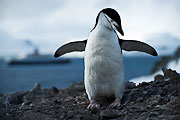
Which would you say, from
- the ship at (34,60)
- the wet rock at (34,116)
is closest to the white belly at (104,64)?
the wet rock at (34,116)

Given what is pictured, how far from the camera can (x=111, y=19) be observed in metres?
3.35

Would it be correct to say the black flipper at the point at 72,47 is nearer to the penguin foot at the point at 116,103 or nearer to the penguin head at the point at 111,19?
the penguin head at the point at 111,19

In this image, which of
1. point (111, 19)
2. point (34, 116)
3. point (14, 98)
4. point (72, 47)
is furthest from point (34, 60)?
point (111, 19)

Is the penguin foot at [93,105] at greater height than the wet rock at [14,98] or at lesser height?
lesser

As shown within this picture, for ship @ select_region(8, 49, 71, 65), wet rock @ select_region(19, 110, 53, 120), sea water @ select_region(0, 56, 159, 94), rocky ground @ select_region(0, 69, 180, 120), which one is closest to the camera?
rocky ground @ select_region(0, 69, 180, 120)

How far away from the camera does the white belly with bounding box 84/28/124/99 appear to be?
3438mm

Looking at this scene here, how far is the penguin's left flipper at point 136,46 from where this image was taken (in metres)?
4.19

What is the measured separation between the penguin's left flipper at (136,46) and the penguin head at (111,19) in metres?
0.79

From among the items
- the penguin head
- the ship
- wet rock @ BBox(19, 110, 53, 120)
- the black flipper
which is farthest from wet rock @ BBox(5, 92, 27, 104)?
the ship

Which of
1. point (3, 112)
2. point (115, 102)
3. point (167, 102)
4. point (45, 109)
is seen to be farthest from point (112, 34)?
point (3, 112)

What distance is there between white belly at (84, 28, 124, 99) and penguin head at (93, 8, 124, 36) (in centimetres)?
16

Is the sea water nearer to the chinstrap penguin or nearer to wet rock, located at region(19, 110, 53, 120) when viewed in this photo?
→ wet rock, located at region(19, 110, 53, 120)

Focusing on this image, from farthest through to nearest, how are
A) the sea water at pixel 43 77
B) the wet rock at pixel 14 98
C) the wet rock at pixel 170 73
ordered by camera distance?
the sea water at pixel 43 77, the wet rock at pixel 14 98, the wet rock at pixel 170 73

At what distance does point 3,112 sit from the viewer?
365cm
